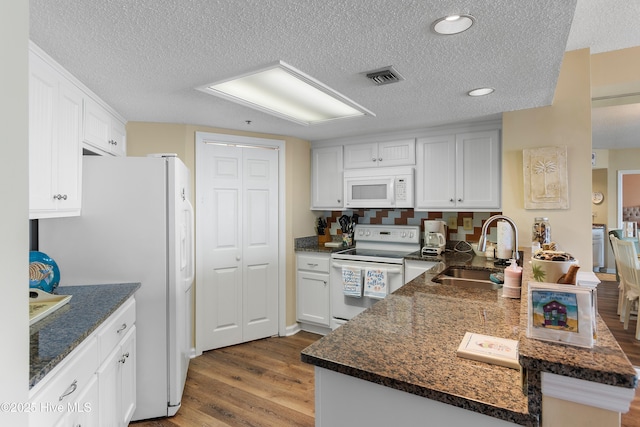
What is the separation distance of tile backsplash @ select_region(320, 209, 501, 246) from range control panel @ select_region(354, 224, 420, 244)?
190 mm

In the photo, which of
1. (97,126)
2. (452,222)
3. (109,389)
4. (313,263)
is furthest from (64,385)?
(452,222)

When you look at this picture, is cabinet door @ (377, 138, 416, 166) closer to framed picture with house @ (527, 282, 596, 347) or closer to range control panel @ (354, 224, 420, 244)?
range control panel @ (354, 224, 420, 244)

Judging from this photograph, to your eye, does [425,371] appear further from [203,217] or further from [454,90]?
[203,217]

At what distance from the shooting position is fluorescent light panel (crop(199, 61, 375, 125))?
199 centimetres

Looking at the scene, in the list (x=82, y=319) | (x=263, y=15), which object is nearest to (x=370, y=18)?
(x=263, y=15)

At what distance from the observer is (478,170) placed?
309 centimetres

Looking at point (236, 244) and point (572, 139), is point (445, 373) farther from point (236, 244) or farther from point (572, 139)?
point (236, 244)

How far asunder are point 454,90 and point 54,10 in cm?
216

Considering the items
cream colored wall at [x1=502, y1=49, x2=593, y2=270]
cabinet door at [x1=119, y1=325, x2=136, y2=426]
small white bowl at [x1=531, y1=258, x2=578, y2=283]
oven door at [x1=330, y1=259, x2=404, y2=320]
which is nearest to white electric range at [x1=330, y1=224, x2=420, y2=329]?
oven door at [x1=330, y1=259, x2=404, y2=320]

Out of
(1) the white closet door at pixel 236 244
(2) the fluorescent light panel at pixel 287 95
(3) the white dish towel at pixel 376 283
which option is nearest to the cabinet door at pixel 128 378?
(1) the white closet door at pixel 236 244

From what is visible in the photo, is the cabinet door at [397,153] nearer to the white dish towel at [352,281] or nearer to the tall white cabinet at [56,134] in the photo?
the white dish towel at [352,281]

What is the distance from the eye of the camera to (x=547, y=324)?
0.79 metres

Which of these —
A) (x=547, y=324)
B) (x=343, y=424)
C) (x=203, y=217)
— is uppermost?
(x=203, y=217)

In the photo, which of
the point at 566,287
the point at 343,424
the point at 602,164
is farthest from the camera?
the point at 602,164
